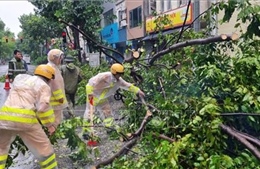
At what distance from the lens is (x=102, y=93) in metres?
7.01

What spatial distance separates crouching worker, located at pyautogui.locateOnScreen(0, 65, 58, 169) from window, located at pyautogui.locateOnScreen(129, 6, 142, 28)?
23294mm

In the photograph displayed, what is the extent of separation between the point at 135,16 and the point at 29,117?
25.3 m

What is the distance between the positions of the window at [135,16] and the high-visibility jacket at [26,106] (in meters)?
23.3

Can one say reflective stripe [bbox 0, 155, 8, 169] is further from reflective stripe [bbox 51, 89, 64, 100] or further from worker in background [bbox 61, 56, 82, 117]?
worker in background [bbox 61, 56, 82, 117]

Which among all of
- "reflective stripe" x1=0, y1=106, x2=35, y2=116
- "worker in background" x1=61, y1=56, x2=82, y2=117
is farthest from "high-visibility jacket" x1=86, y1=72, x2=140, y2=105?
"reflective stripe" x1=0, y1=106, x2=35, y2=116

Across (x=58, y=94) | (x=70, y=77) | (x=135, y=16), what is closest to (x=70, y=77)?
(x=70, y=77)

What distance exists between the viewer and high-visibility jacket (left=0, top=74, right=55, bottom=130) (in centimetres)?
435

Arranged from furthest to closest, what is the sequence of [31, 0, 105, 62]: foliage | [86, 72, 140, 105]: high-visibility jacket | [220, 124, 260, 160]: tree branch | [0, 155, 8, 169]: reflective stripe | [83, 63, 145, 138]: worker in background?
1. [31, 0, 105, 62]: foliage
2. [86, 72, 140, 105]: high-visibility jacket
3. [83, 63, 145, 138]: worker in background
4. [0, 155, 8, 169]: reflective stripe
5. [220, 124, 260, 160]: tree branch

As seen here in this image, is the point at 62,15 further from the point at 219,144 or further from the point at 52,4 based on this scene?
the point at 219,144

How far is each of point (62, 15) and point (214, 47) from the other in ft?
39.4

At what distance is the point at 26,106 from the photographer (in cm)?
438

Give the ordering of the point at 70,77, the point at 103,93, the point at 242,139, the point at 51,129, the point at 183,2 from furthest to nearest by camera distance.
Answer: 1. the point at 183,2
2. the point at 70,77
3. the point at 103,93
4. the point at 51,129
5. the point at 242,139

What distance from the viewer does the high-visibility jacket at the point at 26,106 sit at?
14.3 feet

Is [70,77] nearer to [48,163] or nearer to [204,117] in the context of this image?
[48,163]
